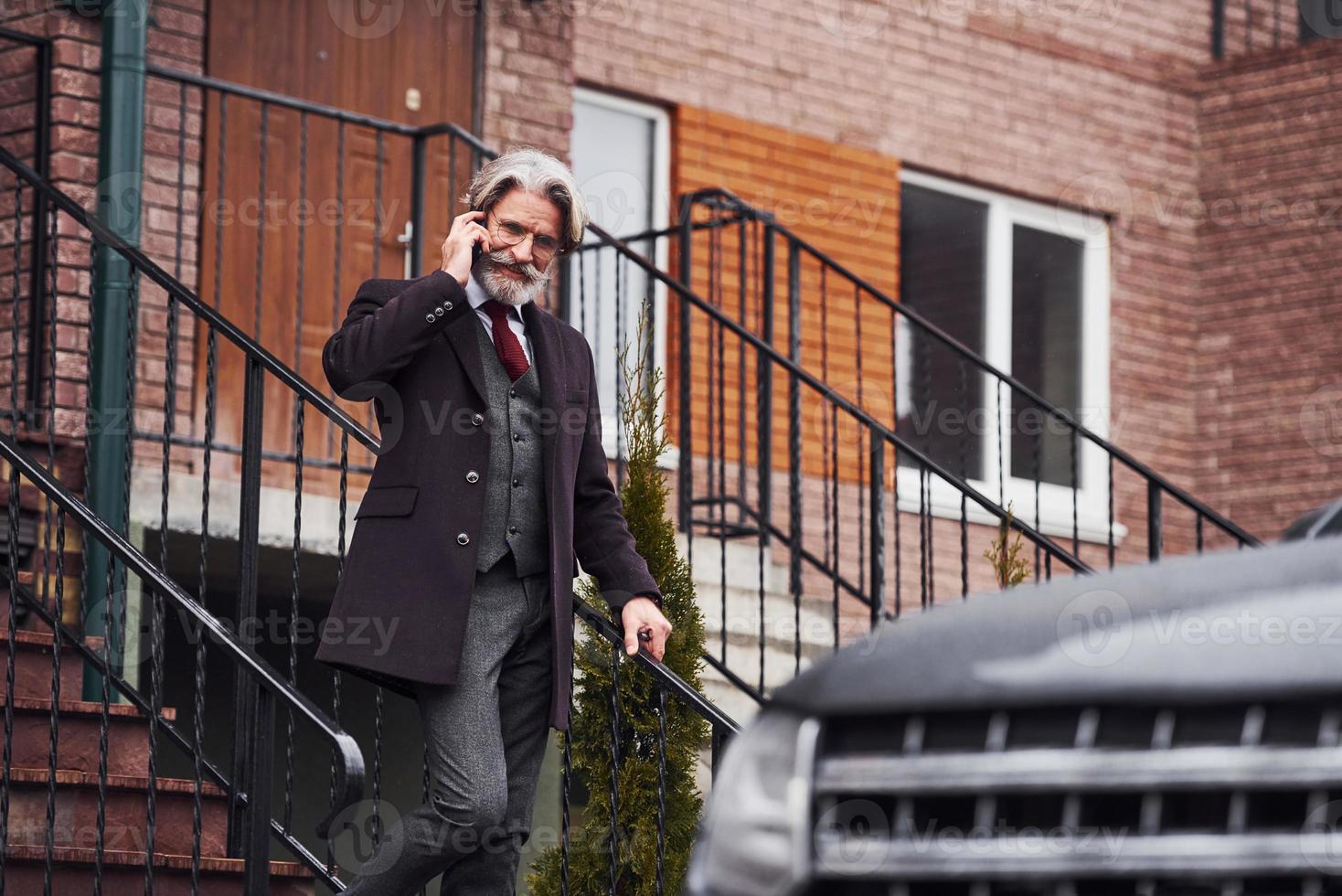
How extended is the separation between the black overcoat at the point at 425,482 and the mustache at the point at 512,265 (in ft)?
0.36

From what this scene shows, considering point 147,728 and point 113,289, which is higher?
point 113,289

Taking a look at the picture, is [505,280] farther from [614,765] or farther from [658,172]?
[658,172]

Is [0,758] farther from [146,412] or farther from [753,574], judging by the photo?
[753,574]

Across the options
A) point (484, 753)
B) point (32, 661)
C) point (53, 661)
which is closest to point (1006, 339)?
point (32, 661)

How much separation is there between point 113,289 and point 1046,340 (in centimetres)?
636

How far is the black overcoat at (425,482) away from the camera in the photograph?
387 centimetres

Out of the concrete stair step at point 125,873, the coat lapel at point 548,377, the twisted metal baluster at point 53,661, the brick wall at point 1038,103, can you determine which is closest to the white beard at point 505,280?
the coat lapel at point 548,377

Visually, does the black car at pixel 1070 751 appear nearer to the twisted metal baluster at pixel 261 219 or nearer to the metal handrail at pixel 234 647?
the metal handrail at pixel 234 647

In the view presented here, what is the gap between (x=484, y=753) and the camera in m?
3.87

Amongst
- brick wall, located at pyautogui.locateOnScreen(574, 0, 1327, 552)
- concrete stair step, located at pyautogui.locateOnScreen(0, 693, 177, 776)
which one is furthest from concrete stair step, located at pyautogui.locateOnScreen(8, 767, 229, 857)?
brick wall, located at pyautogui.locateOnScreen(574, 0, 1327, 552)

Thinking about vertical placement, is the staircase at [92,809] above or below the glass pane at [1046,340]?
below

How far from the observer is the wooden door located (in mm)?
7953

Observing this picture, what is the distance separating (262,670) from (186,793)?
172 centimetres

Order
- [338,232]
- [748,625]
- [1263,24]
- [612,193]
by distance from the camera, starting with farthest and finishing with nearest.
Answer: [1263,24]
[612,193]
[338,232]
[748,625]
